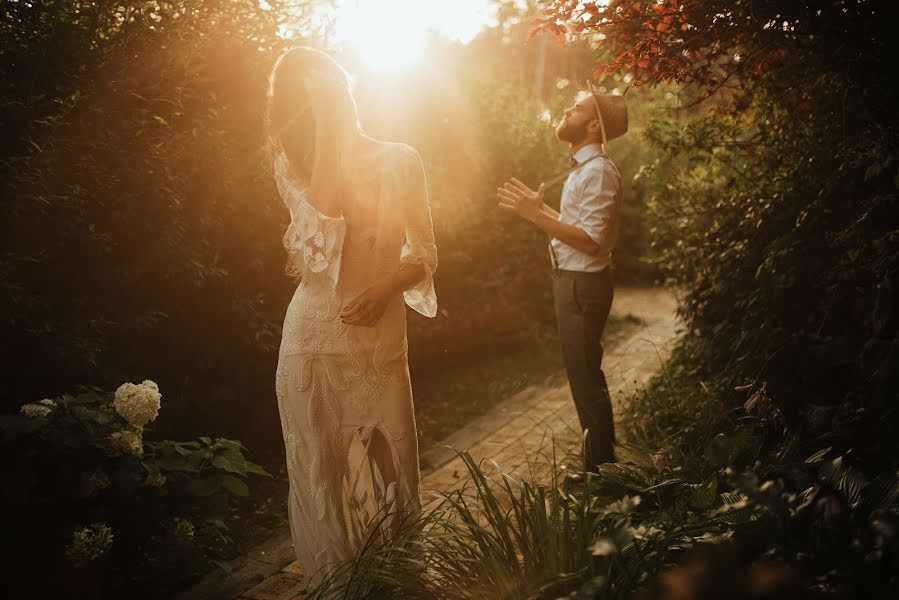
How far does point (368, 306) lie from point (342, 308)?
0.13 meters

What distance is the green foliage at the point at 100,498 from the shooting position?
2611 mm

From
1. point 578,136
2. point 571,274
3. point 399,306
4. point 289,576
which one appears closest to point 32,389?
point 289,576

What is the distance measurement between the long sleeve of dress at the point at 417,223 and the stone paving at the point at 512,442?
0.73 m

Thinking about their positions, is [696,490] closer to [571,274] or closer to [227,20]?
[571,274]

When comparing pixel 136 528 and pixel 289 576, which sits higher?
pixel 136 528

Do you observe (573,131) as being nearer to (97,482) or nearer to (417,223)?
(417,223)

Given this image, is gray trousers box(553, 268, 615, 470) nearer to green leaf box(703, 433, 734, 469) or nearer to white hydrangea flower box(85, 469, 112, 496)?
green leaf box(703, 433, 734, 469)

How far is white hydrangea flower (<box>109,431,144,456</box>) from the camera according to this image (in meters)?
2.84

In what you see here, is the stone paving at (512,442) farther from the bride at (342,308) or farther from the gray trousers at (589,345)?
the bride at (342,308)

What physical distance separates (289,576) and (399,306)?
1.61 metres

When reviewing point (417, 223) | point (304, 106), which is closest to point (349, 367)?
point (417, 223)

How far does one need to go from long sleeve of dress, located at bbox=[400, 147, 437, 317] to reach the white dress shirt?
136 centimetres

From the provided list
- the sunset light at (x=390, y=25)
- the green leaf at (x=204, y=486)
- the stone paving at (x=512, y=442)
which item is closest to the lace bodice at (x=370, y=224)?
the stone paving at (x=512, y=442)

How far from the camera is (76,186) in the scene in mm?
3393
